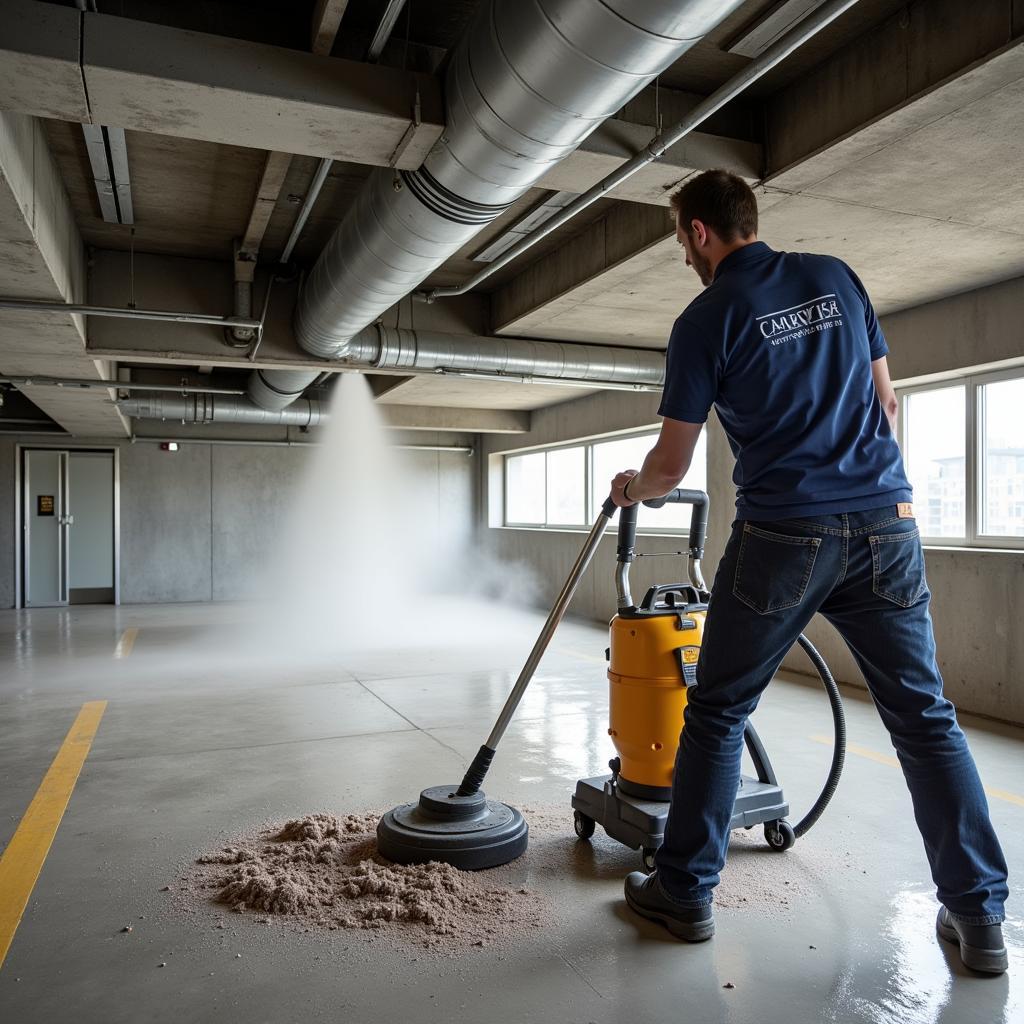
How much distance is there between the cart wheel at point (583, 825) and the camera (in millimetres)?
2885

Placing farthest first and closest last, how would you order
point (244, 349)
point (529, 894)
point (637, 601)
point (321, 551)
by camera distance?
1. point (321, 551)
2. point (637, 601)
3. point (244, 349)
4. point (529, 894)

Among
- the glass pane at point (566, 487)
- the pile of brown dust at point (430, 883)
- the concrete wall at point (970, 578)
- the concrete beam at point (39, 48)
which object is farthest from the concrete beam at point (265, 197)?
the glass pane at point (566, 487)

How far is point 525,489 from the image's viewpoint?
12.8 m

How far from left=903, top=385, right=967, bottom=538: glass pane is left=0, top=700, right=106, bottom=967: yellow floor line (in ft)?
16.6

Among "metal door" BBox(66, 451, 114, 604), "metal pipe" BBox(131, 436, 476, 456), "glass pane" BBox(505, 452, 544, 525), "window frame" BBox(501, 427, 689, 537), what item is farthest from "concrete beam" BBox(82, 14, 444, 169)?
"metal door" BBox(66, 451, 114, 604)

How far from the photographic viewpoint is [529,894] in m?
2.46

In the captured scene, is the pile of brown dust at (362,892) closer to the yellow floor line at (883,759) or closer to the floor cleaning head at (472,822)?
the floor cleaning head at (472,822)

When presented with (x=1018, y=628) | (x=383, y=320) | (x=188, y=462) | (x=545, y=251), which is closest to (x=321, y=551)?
(x=188, y=462)

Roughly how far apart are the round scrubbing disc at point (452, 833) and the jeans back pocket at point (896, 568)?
1348mm

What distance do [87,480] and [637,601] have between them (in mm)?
7802

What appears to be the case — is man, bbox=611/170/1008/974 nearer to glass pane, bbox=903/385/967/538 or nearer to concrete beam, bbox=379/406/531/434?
glass pane, bbox=903/385/967/538

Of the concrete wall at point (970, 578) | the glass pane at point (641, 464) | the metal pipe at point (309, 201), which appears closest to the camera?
the metal pipe at point (309, 201)

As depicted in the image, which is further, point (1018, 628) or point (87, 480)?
point (87, 480)

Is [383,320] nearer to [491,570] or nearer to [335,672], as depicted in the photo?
[335,672]
